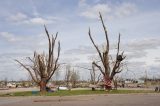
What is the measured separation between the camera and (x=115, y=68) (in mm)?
41781

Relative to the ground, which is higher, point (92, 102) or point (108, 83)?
point (108, 83)

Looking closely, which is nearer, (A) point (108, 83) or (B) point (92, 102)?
(B) point (92, 102)

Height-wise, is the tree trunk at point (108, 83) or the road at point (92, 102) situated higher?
the tree trunk at point (108, 83)

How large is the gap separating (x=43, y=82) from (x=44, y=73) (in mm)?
1125

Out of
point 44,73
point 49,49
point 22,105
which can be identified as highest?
point 49,49

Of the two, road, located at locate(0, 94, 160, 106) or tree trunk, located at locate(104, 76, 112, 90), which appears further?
tree trunk, located at locate(104, 76, 112, 90)

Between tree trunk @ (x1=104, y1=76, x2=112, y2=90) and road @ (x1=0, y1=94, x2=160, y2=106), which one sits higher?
tree trunk @ (x1=104, y1=76, x2=112, y2=90)

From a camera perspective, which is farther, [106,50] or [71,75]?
[71,75]

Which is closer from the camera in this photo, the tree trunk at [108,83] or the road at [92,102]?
the road at [92,102]

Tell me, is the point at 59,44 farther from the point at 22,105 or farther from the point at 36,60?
the point at 22,105

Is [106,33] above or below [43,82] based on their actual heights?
above

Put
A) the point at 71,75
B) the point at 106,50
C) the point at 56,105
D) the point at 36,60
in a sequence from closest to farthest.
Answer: the point at 56,105
the point at 106,50
the point at 36,60
the point at 71,75

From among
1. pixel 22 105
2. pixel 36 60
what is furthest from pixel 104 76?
pixel 22 105

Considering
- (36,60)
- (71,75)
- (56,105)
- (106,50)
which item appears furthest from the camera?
(71,75)
